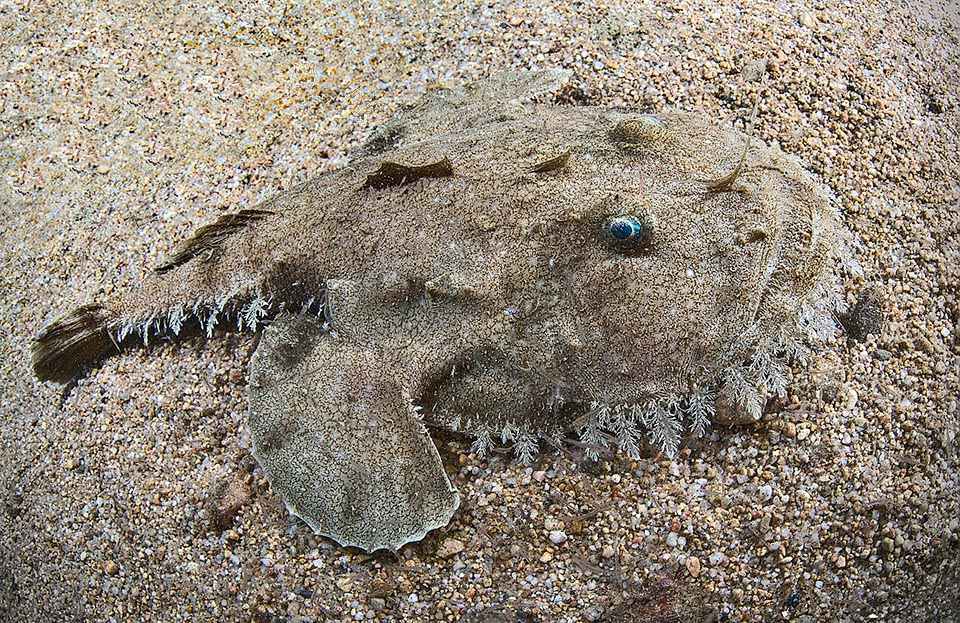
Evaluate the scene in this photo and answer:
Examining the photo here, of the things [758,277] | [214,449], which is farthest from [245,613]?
[758,277]

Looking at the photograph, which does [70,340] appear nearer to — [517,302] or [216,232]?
[216,232]

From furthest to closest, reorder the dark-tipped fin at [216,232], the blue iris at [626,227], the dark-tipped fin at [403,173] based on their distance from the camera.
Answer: the dark-tipped fin at [216,232], the dark-tipped fin at [403,173], the blue iris at [626,227]

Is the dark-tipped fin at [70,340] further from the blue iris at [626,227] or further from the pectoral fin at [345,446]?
the blue iris at [626,227]

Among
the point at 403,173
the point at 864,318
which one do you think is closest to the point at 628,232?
the point at 403,173

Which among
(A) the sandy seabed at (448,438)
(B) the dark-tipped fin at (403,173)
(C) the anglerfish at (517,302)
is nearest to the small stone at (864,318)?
(A) the sandy seabed at (448,438)

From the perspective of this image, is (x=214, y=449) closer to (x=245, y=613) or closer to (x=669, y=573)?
(x=245, y=613)

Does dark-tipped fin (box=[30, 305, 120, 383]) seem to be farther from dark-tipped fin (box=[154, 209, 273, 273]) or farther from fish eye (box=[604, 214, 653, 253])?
fish eye (box=[604, 214, 653, 253])
